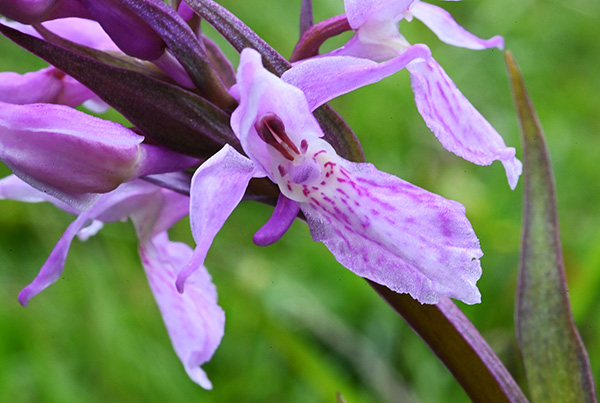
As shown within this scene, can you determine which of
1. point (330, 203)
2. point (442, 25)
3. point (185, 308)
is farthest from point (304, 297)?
point (330, 203)

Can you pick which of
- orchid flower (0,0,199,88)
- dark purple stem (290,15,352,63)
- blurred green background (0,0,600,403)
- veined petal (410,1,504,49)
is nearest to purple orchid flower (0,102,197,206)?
orchid flower (0,0,199,88)

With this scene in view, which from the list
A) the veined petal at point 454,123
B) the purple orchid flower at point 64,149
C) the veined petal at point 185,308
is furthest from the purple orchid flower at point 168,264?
the veined petal at point 454,123

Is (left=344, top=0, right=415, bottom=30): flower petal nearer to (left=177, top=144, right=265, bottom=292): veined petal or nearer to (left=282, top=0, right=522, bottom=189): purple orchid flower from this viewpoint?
(left=282, top=0, right=522, bottom=189): purple orchid flower

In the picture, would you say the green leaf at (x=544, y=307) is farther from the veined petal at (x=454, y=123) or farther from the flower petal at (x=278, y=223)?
the flower petal at (x=278, y=223)

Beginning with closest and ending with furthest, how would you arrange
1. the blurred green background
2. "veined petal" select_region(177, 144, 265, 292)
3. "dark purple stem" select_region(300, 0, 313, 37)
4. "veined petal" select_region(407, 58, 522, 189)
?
"veined petal" select_region(177, 144, 265, 292) → "veined petal" select_region(407, 58, 522, 189) → "dark purple stem" select_region(300, 0, 313, 37) → the blurred green background

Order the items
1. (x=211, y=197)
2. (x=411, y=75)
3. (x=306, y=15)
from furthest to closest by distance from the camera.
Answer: (x=306, y=15), (x=411, y=75), (x=211, y=197)

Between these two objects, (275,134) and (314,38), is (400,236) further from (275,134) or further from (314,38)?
(314,38)

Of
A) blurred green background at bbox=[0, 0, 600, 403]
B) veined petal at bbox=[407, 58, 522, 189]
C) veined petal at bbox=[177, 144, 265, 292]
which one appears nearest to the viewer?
veined petal at bbox=[177, 144, 265, 292]
